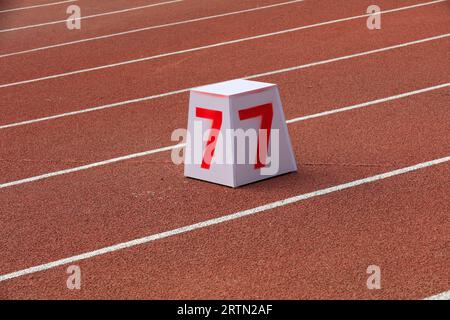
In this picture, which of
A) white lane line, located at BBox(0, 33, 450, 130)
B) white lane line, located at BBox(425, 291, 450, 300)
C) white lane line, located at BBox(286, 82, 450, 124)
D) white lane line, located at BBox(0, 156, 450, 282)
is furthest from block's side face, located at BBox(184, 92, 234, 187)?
white lane line, located at BBox(0, 33, 450, 130)

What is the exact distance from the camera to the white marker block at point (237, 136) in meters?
7.07

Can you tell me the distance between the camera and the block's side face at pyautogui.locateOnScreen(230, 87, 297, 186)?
708 cm

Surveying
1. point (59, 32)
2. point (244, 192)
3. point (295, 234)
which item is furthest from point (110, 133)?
point (59, 32)

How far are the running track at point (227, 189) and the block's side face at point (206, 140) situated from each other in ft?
0.36

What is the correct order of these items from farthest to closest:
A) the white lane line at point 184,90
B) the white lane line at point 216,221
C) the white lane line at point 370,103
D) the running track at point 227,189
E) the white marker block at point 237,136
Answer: the white lane line at point 184,90 < the white lane line at point 370,103 < the white marker block at point 237,136 < the white lane line at point 216,221 < the running track at point 227,189

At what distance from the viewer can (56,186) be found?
7457 mm

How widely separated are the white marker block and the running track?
13 centimetres

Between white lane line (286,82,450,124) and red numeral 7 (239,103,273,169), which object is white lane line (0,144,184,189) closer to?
red numeral 7 (239,103,273,169)

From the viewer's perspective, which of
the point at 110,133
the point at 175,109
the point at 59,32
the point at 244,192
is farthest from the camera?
the point at 59,32

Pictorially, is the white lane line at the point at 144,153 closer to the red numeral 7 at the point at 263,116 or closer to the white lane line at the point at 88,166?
the white lane line at the point at 88,166

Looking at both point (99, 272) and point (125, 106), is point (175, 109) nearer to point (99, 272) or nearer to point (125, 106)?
point (125, 106)

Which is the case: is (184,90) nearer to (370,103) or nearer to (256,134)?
(370,103)

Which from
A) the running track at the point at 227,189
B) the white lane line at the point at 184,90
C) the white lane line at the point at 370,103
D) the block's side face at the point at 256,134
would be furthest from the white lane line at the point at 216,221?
the white lane line at the point at 184,90
